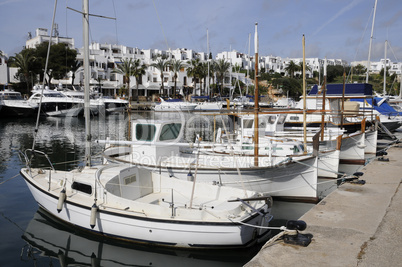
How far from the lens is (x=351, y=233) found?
728cm

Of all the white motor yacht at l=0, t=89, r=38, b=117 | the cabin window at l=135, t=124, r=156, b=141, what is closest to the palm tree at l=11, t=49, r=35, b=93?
the white motor yacht at l=0, t=89, r=38, b=117

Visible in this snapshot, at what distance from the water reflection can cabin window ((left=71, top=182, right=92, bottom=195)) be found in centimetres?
137

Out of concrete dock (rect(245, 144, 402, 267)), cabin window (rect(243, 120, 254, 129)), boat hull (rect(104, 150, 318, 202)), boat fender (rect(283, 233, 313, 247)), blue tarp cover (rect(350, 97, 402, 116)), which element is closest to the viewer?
concrete dock (rect(245, 144, 402, 267))

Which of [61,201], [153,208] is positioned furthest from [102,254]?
[153,208]

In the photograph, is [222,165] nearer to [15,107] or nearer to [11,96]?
[15,107]

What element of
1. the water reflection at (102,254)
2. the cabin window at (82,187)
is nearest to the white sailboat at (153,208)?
the cabin window at (82,187)

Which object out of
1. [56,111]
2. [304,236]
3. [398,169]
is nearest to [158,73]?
[56,111]

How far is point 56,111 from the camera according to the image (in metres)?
56.2

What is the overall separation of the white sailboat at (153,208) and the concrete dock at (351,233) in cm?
154

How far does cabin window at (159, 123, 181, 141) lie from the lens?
45.9ft

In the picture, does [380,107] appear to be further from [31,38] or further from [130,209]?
[31,38]

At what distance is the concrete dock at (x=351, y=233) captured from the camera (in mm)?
6129

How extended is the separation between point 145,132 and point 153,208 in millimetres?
5530

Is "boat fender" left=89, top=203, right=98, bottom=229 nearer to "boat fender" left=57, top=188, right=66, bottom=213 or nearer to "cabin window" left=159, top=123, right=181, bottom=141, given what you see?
"boat fender" left=57, top=188, right=66, bottom=213
